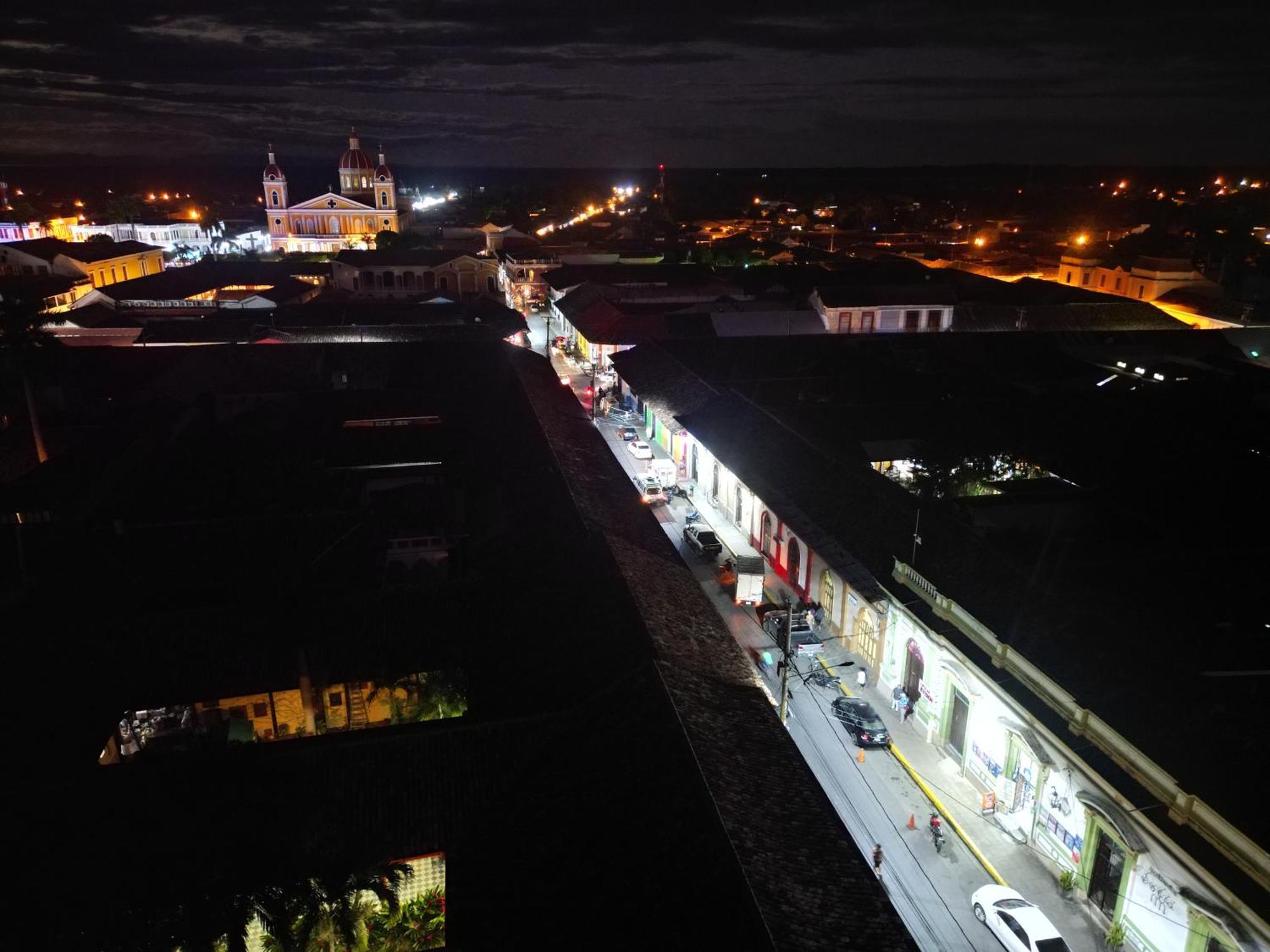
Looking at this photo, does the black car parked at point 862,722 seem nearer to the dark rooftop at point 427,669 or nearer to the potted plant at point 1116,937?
the dark rooftop at point 427,669

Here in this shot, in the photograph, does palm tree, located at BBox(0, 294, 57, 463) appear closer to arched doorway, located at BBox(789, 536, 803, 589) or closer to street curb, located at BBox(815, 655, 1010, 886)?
arched doorway, located at BBox(789, 536, 803, 589)

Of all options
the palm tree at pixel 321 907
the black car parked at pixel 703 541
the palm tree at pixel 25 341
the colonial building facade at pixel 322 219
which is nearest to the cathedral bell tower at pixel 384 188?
the colonial building facade at pixel 322 219

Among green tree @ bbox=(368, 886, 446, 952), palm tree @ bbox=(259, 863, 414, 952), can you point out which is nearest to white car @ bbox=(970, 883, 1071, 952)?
green tree @ bbox=(368, 886, 446, 952)

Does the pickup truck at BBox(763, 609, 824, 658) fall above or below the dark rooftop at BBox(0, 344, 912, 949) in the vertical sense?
below

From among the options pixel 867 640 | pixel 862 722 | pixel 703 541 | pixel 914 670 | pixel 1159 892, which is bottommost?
pixel 862 722

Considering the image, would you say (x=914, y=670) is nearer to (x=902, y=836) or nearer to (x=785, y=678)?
(x=785, y=678)

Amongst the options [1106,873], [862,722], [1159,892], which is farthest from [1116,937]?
[862,722]
